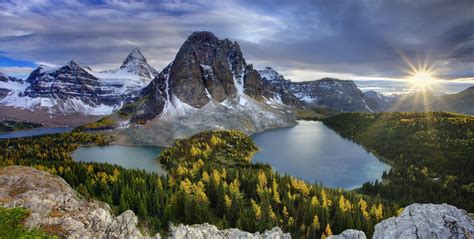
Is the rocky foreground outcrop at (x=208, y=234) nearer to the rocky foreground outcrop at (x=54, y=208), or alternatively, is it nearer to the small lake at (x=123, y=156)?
the rocky foreground outcrop at (x=54, y=208)

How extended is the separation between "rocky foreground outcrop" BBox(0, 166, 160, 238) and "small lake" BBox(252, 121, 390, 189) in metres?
82.3

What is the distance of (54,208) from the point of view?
76.1 ft

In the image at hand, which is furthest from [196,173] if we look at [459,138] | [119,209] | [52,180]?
[459,138]

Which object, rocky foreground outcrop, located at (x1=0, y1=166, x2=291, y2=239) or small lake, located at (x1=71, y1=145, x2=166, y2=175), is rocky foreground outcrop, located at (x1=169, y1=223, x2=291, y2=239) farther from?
small lake, located at (x1=71, y1=145, x2=166, y2=175)

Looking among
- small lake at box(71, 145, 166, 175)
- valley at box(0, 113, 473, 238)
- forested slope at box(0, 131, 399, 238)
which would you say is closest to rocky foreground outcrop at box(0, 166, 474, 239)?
forested slope at box(0, 131, 399, 238)

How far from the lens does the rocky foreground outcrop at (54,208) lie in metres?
21.1

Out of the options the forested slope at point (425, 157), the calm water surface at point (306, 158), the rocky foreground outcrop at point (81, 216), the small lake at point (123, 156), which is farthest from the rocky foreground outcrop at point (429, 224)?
the small lake at point (123, 156)

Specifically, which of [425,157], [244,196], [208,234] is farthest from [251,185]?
[425,157]

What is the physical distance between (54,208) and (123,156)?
136 meters

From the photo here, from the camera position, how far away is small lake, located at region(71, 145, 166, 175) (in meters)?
130

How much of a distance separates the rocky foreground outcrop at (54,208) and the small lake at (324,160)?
3240 inches

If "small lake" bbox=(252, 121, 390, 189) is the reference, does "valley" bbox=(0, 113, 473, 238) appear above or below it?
above

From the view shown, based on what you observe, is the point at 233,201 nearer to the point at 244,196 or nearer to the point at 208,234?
the point at 244,196

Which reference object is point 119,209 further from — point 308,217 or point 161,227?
point 308,217
